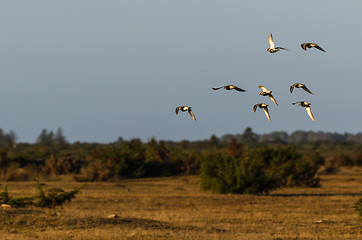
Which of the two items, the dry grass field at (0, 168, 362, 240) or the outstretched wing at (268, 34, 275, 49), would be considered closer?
the outstretched wing at (268, 34, 275, 49)

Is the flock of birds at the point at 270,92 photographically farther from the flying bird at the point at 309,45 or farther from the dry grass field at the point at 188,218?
the dry grass field at the point at 188,218

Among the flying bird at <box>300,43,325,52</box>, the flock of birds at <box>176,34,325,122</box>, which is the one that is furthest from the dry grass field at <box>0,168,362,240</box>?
the flying bird at <box>300,43,325,52</box>

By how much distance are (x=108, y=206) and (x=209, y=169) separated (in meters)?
7.39

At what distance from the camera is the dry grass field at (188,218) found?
515 inches

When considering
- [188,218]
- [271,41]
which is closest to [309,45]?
[271,41]

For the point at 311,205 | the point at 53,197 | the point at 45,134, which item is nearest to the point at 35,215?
the point at 53,197

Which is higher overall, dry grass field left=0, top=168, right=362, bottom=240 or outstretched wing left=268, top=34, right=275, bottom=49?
outstretched wing left=268, top=34, right=275, bottom=49

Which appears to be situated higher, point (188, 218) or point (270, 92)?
point (270, 92)

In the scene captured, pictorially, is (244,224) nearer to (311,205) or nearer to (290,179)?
(311,205)

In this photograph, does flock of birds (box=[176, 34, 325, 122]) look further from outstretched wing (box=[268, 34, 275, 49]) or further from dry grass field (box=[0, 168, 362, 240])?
dry grass field (box=[0, 168, 362, 240])

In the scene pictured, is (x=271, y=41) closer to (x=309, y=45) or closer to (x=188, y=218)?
(x=309, y=45)

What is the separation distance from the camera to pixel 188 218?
16453mm

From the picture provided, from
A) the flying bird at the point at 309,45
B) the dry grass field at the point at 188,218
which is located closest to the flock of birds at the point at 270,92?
the flying bird at the point at 309,45

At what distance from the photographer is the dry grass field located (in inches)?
515
